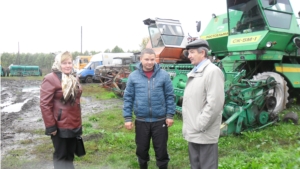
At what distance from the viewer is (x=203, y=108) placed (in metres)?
2.61

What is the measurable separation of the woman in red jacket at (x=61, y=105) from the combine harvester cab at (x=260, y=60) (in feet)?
9.38

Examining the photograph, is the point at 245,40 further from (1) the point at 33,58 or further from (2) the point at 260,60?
(1) the point at 33,58

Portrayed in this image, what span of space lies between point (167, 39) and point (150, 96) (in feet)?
25.8

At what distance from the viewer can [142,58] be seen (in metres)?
3.29

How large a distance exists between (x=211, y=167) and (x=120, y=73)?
372 inches

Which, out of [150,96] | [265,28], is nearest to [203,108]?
[150,96]

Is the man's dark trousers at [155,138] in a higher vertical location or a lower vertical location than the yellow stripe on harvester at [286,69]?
lower

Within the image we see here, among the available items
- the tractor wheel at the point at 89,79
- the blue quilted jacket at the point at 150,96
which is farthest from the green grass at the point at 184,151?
the tractor wheel at the point at 89,79

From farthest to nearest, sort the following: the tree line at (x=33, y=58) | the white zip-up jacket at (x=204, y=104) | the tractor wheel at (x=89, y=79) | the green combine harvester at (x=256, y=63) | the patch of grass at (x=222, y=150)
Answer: the tree line at (x=33, y=58), the tractor wheel at (x=89, y=79), the green combine harvester at (x=256, y=63), the patch of grass at (x=222, y=150), the white zip-up jacket at (x=204, y=104)

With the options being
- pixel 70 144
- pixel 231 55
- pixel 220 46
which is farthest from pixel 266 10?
pixel 70 144

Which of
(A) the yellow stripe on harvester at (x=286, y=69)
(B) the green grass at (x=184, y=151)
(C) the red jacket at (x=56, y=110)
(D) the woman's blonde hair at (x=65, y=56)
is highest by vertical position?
(D) the woman's blonde hair at (x=65, y=56)

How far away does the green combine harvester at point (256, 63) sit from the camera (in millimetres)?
4910

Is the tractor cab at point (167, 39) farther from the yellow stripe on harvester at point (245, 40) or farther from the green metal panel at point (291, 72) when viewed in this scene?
the green metal panel at point (291, 72)

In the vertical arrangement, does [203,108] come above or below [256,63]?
below
